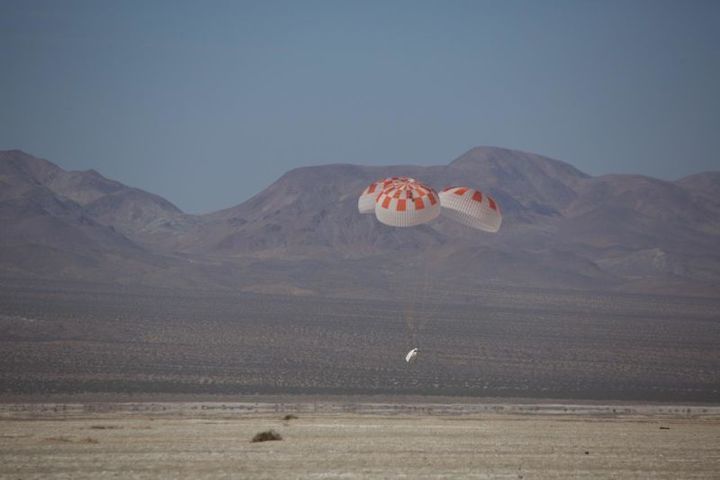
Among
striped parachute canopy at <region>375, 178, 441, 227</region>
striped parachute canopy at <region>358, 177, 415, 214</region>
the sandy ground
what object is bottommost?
the sandy ground

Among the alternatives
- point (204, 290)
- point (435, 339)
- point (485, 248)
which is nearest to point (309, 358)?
point (435, 339)

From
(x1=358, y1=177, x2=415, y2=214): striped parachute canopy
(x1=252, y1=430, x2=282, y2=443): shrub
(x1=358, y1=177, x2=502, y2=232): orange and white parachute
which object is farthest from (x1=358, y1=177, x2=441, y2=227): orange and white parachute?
(x1=252, y1=430, x2=282, y2=443): shrub

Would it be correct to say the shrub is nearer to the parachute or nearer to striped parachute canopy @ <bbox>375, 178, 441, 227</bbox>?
the parachute

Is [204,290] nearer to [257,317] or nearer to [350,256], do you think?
[257,317]

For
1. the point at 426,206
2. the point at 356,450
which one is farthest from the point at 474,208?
the point at 356,450

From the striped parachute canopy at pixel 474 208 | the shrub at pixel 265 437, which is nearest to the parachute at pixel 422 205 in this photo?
the striped parachute canopy at pixel 474 208

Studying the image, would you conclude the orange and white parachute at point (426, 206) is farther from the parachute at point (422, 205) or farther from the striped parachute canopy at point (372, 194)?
the striped parachute canopy at point (372, 194)

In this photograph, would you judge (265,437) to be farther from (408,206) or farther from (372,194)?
(372,194)
